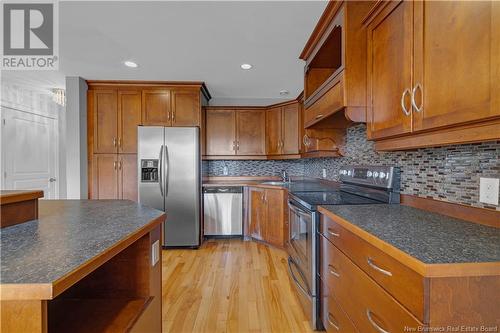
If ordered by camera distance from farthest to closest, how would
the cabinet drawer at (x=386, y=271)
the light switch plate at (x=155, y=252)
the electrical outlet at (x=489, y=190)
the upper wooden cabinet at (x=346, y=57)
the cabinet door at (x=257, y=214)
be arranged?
the cabinet door at (x=257, y=214), the upper wooden cabinet at (x=346, y=57), the light switch plate at (x=155, y=252), the electrical outlet at (x=489, y=190), the cabinet drawer at (x=386, y=271)

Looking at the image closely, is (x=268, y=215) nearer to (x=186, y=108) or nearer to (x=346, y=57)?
(x=186, y=108)

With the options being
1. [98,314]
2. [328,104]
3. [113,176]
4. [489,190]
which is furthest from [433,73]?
[113,176]

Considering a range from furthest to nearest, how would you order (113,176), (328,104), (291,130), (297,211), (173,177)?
(291,130) < (113,176) < (173,177) < (297,211) < (328,104)

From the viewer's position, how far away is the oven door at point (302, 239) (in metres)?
1.70

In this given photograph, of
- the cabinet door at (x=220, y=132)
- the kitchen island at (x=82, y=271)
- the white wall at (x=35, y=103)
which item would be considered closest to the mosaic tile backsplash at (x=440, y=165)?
the kitchen island at (x=82, y=271)

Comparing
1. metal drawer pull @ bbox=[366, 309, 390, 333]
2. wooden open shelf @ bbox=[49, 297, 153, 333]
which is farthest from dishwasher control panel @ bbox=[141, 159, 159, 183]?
metal drawer pull @ bbox=[366, 309, 390, 333]

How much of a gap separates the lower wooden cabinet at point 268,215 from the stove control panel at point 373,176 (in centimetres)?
102

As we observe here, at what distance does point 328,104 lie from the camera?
1796mm

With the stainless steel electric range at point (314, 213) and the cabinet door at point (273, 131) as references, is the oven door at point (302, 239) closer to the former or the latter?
the stainless steel electric range at point (314, 213)

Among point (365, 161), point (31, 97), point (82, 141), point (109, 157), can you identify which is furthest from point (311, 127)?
point (31, 97)

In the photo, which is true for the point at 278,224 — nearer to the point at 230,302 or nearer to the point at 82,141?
the point at 230,302

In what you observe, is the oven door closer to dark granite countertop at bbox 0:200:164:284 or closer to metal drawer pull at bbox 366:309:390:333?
metal drawer pull at bbox 366:309:390:333

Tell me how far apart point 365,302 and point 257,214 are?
2.49 meters

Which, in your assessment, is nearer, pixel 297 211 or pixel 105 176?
pixel 297 211
